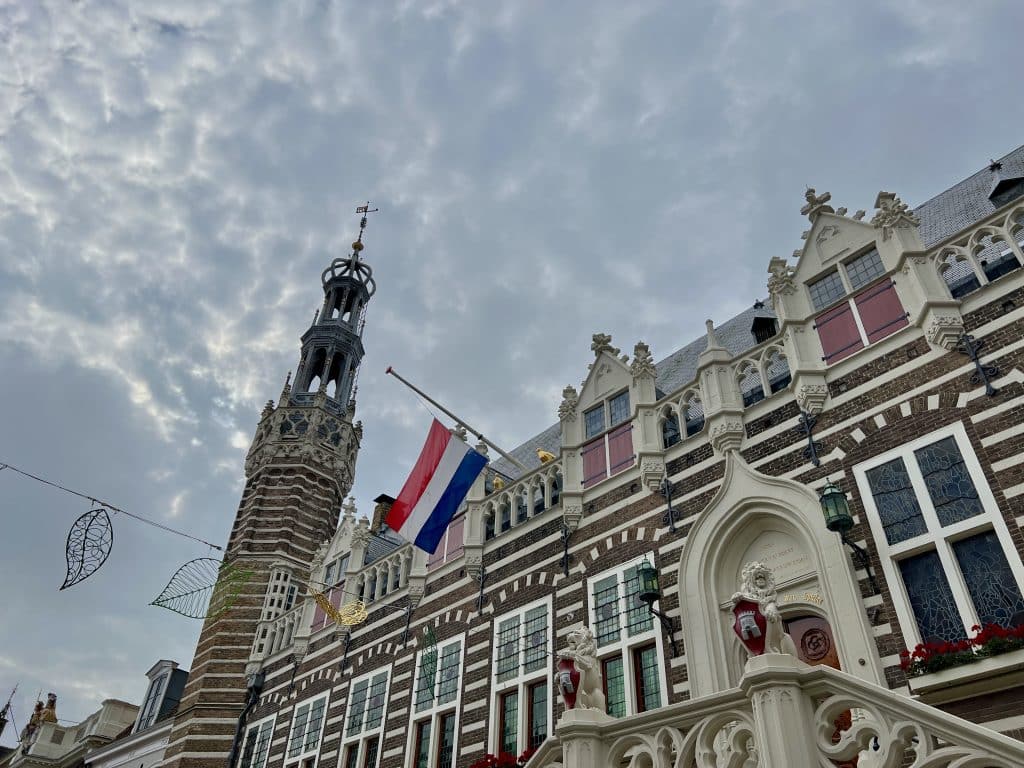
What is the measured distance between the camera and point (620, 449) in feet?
57.2

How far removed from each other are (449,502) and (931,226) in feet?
41.7

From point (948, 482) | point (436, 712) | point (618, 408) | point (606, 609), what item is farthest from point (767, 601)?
point (436, 712)

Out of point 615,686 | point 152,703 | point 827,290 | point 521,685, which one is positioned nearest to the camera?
point 615,686

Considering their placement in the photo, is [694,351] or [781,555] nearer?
[781,555]

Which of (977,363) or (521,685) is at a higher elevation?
(977,363)

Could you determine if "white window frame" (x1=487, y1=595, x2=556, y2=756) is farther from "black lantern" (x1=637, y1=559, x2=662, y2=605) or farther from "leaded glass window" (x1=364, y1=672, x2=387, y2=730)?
"leaded glass window" (x1=364, y1=672, x2=387, y2=730)

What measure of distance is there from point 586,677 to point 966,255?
954 cm

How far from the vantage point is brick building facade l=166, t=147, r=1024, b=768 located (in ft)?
36.4

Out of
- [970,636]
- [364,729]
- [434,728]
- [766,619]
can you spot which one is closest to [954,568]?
[970,636]

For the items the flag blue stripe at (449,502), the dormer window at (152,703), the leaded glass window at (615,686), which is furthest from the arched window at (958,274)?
the dormer window at (152,703)

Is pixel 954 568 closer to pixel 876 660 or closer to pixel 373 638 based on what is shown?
pixel 876 660

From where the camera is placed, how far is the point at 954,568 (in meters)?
10.8

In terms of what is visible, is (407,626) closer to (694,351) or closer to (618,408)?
(618,408)

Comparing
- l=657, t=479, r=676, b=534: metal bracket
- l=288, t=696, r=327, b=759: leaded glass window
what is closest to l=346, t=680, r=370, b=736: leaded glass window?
l=288, t=696, r=327, b=759: leaded glass window
